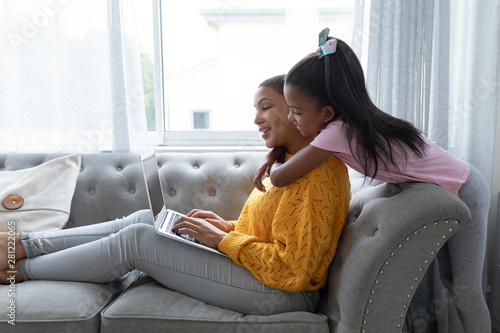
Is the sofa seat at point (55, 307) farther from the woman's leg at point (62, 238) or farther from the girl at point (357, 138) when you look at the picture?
the girl at point (357, 138)

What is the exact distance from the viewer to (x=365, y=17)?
6.30ft

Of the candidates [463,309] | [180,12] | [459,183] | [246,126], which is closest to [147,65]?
[180,12]

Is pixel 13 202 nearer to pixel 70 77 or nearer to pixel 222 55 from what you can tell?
pixel 70 77

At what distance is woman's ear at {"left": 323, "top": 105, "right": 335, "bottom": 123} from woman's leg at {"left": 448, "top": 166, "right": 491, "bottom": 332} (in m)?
0.44

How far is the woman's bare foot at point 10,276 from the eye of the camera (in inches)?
49.5

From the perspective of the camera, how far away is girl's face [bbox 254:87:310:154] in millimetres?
1324

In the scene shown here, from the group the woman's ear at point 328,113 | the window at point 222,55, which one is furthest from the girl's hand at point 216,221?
the window at point 222,55

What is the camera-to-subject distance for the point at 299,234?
107 cm

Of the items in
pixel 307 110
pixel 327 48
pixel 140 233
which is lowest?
pixel 140 233

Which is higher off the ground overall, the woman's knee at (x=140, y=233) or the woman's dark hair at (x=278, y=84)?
the woman's dark hair at (x=278, y=84)

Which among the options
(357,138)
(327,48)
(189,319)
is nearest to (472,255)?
(357,138)

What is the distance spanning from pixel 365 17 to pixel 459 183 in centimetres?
115

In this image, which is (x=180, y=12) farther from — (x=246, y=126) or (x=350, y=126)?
(x=350, y=126)

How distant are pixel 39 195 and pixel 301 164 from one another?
3.95 feet
